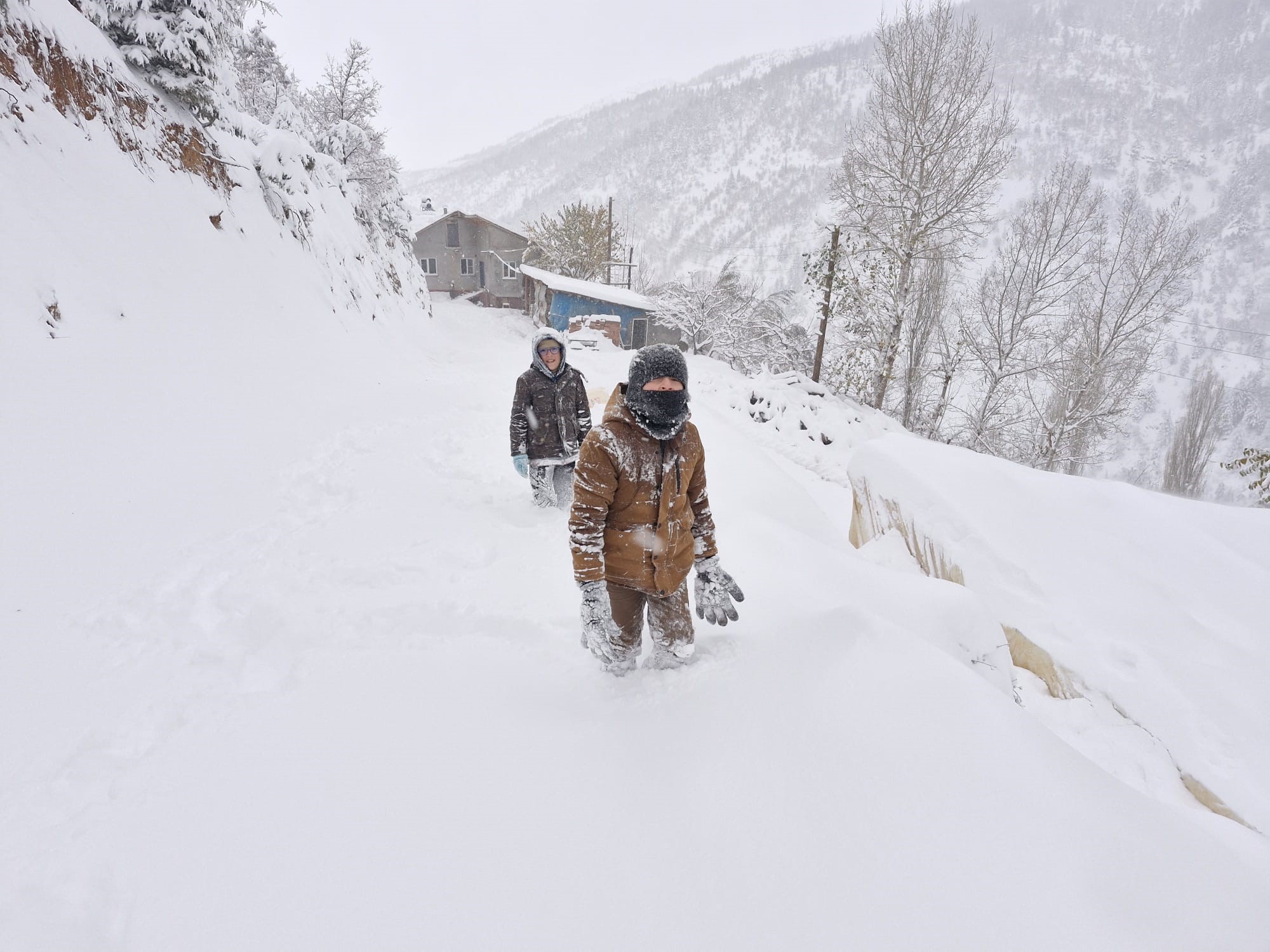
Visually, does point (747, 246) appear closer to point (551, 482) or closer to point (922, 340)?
point (922, 340)

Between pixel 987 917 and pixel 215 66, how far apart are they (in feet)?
42.4

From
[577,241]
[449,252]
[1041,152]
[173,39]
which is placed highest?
[1041,152]

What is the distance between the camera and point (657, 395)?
2.39m

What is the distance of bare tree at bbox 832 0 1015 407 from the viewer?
15.1m

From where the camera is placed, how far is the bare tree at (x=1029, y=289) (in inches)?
673

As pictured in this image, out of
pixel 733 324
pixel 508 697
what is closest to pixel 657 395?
pixel 508 697

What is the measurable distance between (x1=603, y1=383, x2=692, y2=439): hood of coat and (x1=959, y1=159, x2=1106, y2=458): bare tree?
1873cm

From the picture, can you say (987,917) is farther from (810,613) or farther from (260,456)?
(260,456)

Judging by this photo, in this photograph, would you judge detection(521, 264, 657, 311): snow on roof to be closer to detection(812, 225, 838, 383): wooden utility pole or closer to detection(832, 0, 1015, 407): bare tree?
detection(812, 225, 838, 383): wooden utility pole

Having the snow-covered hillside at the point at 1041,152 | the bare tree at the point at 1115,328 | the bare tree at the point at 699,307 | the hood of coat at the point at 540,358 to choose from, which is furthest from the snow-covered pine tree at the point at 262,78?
the snow-covered hillside at the point at 1041,152

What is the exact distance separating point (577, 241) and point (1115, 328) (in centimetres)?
2711

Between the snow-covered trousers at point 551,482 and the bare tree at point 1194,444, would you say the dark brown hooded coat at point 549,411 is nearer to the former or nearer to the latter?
the snow-covered trousers at point 551,482

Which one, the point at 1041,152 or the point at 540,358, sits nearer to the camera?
the point at 540,358

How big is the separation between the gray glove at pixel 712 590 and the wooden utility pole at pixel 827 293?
15.8 metres
